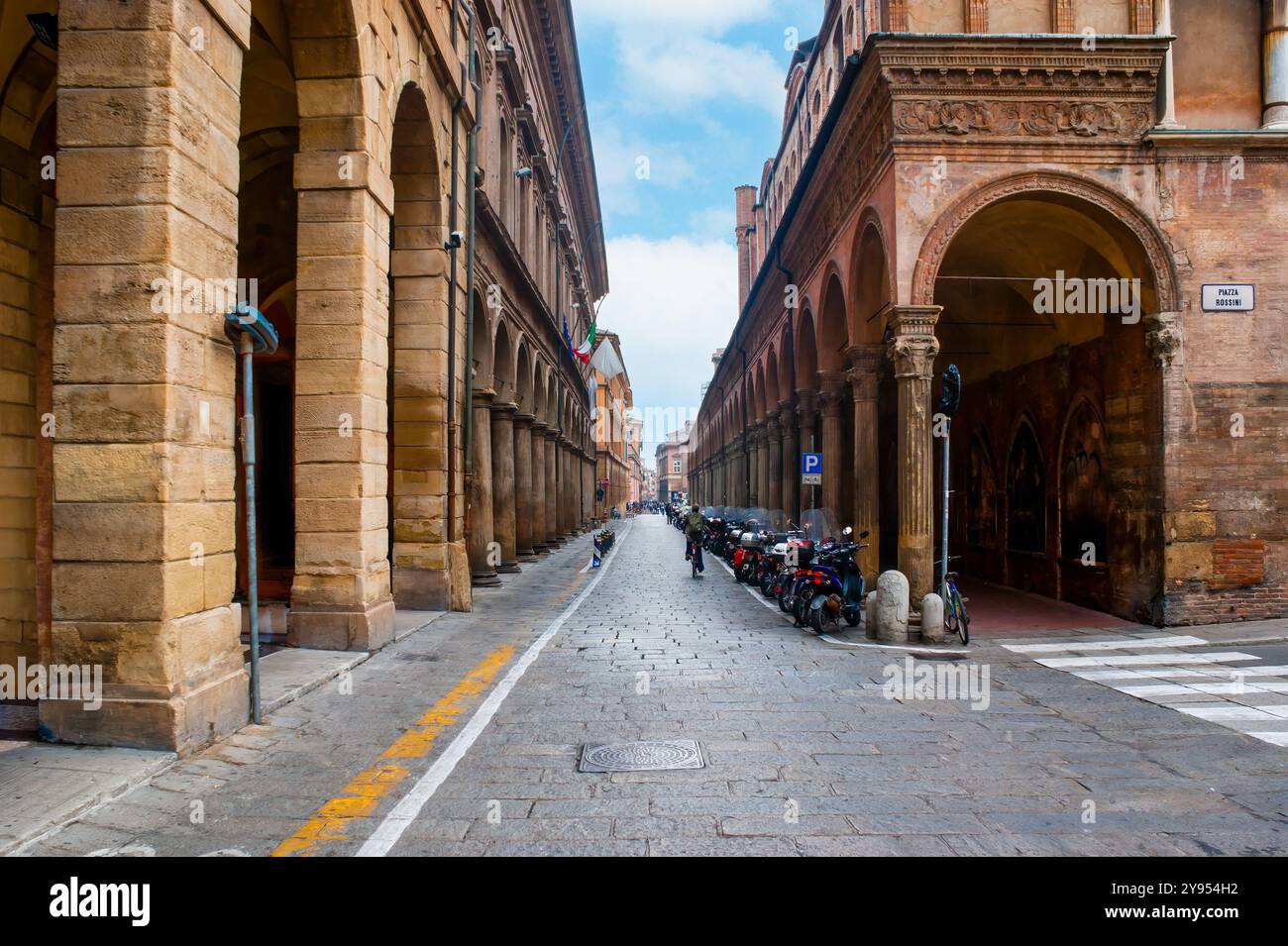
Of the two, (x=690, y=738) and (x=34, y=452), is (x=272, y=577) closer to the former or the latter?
(x=34, y=452)

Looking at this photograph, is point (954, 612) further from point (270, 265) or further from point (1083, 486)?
point (270, 265)

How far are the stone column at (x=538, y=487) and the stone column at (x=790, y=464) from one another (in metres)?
7.55

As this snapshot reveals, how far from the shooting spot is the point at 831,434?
794 inches

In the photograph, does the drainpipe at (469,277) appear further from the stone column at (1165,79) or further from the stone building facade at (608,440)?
the stone building facade at (608,440)

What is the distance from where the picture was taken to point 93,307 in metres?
5.49

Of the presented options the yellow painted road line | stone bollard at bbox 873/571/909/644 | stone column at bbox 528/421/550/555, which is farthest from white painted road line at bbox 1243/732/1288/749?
stone column at bbox 528/421/550/555

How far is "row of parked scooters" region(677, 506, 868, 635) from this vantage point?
11.9 meters

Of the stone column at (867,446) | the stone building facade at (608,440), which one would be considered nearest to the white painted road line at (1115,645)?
the stone column at (867,446)

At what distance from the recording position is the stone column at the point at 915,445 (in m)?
12.1

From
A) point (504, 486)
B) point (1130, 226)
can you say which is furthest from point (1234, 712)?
point (504, 486)

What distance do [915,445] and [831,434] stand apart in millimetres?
8108

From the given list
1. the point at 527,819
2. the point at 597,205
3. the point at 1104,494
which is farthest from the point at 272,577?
the point at 597,205

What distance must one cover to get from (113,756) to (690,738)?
3.63 metres

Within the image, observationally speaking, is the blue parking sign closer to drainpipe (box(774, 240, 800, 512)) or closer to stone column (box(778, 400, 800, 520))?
drainpipe (box(774, 240, 800, 512))
